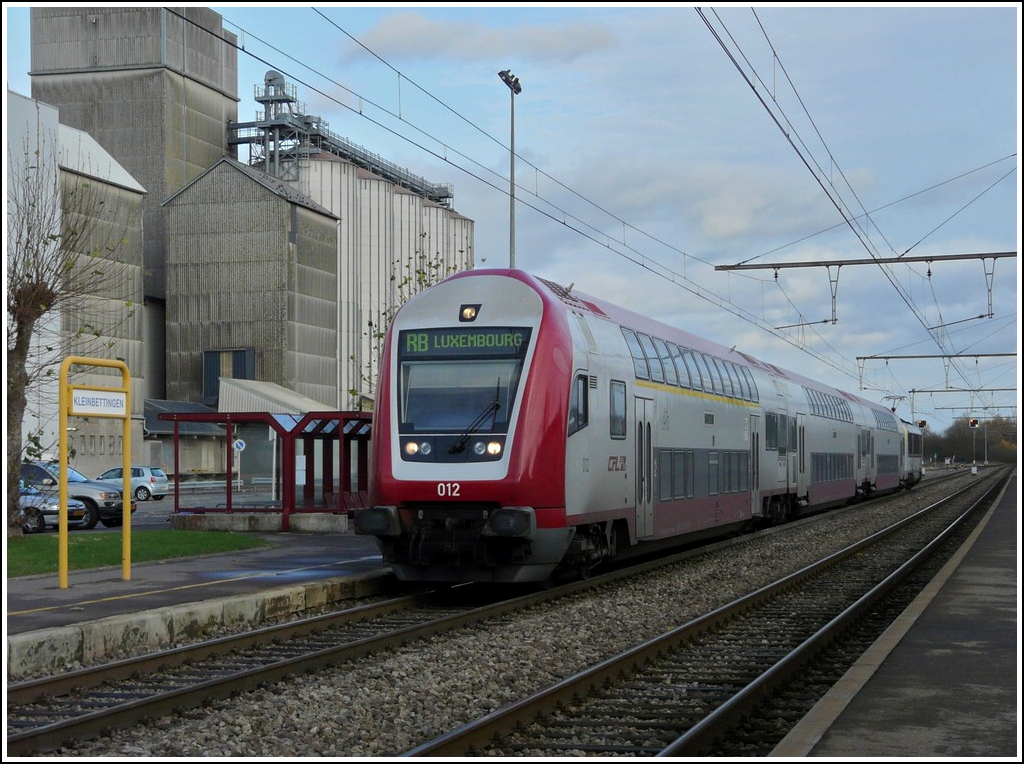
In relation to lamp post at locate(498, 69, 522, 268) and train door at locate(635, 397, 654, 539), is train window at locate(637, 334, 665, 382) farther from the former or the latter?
lamp post at locate(498, 69, 522, 268)

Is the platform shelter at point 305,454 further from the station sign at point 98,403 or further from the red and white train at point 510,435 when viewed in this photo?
the station sign at point 98,403

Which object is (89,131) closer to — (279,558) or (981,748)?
(279,558)

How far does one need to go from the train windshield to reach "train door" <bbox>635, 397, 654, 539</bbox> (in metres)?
3.62

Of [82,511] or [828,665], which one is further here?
[82,511]

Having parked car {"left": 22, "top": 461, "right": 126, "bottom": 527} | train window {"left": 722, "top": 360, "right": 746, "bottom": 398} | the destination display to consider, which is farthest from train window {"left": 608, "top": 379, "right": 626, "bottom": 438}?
parked car {"left": 22, "top": 461, "right": 126, "bottom": 527}

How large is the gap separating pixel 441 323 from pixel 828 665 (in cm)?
638

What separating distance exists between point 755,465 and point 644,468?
877cm

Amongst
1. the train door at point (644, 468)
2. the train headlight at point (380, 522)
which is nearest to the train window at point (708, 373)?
the train door at point (644, 468)

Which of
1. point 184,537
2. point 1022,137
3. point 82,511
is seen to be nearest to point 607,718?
point 1022,137

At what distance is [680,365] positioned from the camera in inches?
829

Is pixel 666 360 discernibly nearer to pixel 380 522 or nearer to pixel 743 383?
pixel 743 383

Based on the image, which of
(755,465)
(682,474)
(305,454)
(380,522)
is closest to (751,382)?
(755,465)

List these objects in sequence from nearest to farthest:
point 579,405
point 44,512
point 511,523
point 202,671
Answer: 1. point 202,671
2. point 511,523
3. point 579,405
4. point 44,512

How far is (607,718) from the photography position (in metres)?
8.88
